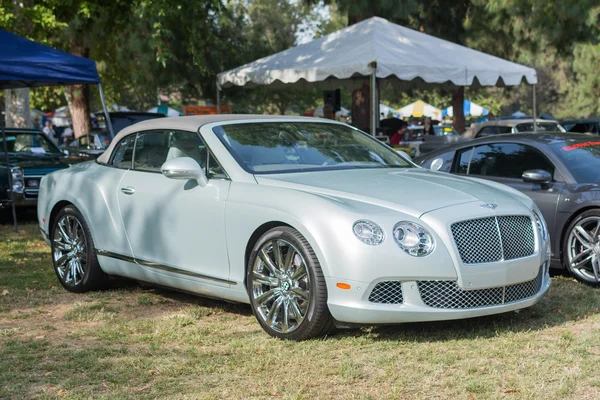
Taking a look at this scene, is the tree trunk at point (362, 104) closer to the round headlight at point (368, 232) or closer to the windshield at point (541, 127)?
the windshield at point (541, 127)

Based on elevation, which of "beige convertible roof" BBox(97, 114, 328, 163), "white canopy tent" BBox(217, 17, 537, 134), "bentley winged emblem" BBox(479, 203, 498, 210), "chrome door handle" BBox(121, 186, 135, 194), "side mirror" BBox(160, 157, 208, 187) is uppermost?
"white canopy tent" BBox(217, 17, 537, 134)

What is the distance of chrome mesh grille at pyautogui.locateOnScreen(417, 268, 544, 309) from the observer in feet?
16.4

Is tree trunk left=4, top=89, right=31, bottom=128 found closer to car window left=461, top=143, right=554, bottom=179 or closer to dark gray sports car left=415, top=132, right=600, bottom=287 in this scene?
dark gray sports car left=415, top=132, right=600, bottom=287

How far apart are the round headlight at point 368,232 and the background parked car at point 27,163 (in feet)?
26.9

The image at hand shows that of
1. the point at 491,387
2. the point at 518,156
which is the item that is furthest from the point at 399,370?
the point at 518,156

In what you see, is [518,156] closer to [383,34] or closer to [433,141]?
[383,34]

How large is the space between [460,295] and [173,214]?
87.9 inches

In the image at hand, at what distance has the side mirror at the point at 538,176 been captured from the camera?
7.33 meters

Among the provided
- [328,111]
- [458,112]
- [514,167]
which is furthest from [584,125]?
[514,167]

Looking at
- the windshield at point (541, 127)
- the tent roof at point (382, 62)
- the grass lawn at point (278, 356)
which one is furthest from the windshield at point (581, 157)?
the windshield at point (541, 127)

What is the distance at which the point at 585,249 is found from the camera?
700cm

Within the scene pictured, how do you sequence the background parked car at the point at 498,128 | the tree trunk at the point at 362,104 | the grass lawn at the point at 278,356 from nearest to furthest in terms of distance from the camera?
the grass lawn at the point at 278,356 → the background parked car at the point at 498,128 → the tree trunk at the point at 362,104

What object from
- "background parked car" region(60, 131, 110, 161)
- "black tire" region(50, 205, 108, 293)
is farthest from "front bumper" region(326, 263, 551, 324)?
"background parked car" region(60, 131, 110, 161)

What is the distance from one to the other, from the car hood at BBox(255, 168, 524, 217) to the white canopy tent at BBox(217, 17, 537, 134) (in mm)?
7206
